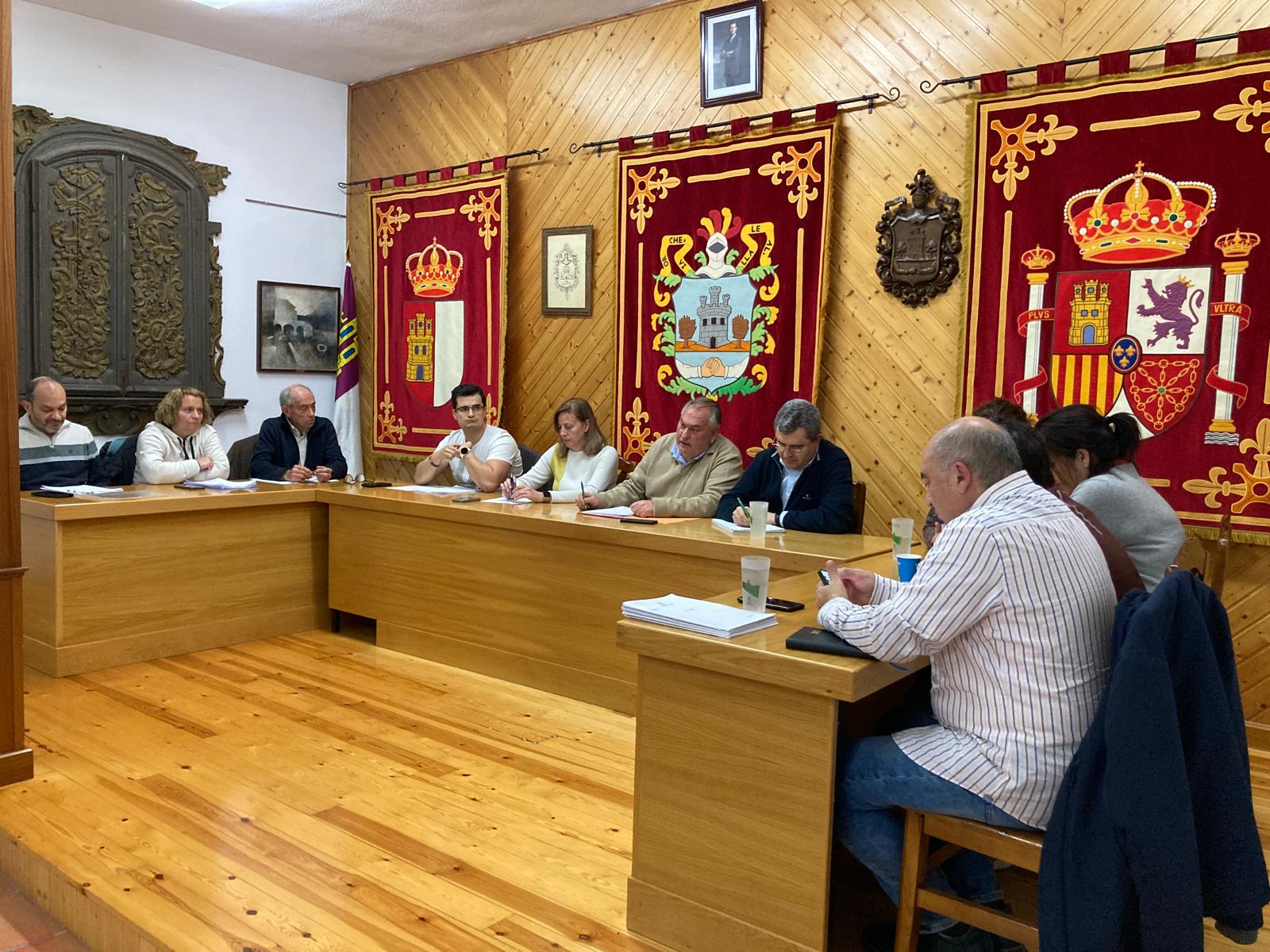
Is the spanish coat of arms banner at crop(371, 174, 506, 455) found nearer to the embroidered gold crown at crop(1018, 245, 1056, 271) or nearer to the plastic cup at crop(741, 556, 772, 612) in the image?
the embroidered gold crown at crop(1018, 245, 1056, 271)

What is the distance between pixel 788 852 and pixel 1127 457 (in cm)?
157

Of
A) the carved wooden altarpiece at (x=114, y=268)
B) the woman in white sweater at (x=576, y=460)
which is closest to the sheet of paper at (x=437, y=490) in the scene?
the woman in white sweater at (x=576, y=460)

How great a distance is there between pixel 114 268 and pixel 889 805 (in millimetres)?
6043

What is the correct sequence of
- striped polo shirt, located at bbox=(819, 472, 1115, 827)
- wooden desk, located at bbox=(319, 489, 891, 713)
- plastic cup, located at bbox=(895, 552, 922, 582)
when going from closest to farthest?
striped polo shirt, located at bbox=(819, 472, 1115, 827) < plastic cup, located at bbox=(895, 552, 922, 582) < wooden desk, located at bbox=(319, 489, 891, 713)

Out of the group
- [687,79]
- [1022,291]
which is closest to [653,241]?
[687,79]

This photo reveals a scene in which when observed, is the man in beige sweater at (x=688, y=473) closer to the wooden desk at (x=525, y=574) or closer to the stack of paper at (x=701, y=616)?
the wooden desk at (x=525, y=574)

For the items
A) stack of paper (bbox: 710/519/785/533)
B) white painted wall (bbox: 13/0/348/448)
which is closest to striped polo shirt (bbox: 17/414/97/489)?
white painted wall (bbox: 13/0/348/448)

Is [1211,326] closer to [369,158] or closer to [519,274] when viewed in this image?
[519,274]

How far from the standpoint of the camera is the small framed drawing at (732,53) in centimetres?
534

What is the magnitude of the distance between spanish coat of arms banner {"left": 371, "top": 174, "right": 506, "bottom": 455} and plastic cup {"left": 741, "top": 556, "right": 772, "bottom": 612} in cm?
428

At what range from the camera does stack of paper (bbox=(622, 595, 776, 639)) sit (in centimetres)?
229

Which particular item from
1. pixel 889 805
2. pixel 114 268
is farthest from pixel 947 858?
pixel 114 268

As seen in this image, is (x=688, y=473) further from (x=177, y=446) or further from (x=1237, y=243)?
(x=177, y=446)

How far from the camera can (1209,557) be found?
389 cm
